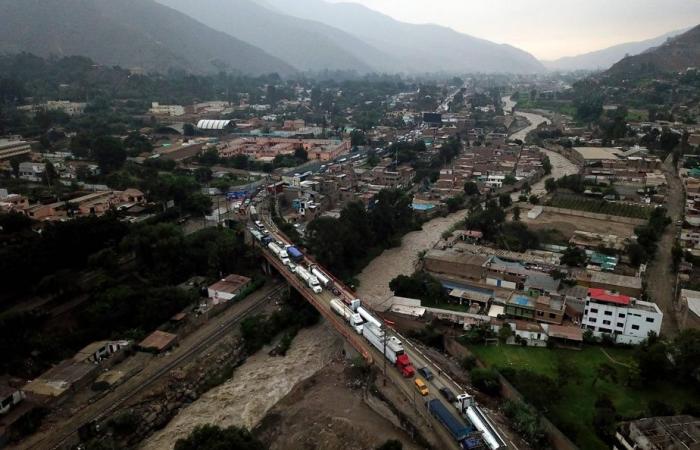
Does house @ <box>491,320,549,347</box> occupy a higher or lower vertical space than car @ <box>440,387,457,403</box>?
lower

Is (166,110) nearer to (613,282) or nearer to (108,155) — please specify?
(108,155)

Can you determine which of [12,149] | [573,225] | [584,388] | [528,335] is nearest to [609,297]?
[528,335]

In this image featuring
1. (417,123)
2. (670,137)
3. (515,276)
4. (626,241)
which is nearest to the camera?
(515,276)

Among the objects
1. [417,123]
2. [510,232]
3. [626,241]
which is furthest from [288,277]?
[417,123]

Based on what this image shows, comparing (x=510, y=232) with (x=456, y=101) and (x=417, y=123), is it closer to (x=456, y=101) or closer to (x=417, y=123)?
(x=417, y=123)

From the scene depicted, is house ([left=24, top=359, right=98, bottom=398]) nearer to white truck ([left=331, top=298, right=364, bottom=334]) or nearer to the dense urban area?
the dense urban area

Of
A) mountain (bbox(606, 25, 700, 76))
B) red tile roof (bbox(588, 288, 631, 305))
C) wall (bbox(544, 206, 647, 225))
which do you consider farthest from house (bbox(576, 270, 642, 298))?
mountain (bbox(606, 25, 700, 76))

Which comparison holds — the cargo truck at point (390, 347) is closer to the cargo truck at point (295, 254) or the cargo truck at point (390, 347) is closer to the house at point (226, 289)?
the cargo truck at point (295, 254)
